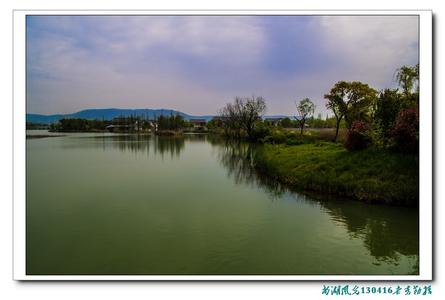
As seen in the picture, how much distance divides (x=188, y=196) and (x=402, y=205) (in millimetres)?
5798

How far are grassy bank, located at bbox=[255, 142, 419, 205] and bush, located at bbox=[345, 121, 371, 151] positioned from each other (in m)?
0.29

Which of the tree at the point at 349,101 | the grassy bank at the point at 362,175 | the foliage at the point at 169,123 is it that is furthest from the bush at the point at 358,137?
the foliage at the point at 169,123

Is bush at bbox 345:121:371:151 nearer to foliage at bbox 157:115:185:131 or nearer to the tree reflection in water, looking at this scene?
the tree reflection in water

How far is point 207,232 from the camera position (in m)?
5.50

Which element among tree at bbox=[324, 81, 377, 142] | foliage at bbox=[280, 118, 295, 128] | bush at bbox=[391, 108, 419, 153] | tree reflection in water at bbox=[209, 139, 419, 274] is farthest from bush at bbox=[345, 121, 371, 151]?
foliage at bbox=[280, 118, 295, 128]

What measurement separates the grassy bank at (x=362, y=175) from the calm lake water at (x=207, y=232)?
458 mm

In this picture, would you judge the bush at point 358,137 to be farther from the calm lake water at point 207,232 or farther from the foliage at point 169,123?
the foliage at point 169,123

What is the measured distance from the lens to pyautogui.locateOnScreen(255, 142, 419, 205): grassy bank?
7113mm

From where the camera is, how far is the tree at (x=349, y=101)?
1747cm

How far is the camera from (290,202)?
7840 mm

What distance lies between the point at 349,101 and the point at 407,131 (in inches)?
488
